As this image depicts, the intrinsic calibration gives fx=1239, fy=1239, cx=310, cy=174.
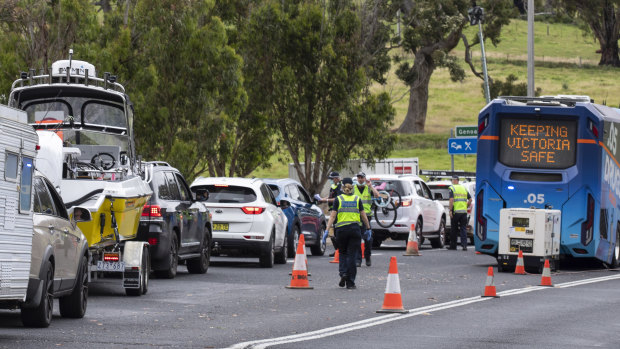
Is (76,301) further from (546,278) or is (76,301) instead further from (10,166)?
(546,278)

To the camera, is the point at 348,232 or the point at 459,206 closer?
the point at 348,232

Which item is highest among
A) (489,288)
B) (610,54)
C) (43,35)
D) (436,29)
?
(610,54)

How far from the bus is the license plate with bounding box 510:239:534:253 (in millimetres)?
839

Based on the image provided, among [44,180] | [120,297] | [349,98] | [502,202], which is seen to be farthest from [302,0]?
[44,180]

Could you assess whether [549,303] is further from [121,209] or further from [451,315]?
[121,209]

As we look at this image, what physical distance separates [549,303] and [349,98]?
72.4 feet

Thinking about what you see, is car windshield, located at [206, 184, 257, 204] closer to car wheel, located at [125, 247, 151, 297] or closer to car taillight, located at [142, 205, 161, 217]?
car taillight, located at [142, 205, 161, 217]

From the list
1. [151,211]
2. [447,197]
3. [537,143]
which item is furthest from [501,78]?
[151,211]

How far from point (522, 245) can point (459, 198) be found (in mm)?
7978

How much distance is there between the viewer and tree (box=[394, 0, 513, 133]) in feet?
220

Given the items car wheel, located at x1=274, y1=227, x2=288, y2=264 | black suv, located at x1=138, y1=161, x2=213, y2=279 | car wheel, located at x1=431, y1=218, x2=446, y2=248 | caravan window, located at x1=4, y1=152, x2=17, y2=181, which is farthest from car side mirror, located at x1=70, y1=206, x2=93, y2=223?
car wheel, located at x1=431, y1=218, x2=446, y2=248

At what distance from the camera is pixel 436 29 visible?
2685 inches

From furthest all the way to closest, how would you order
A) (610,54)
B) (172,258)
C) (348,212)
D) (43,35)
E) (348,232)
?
(610,54) → (43,35) → (172,258) → (348,212) → (348,232)

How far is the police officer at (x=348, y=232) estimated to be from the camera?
1881 cm
